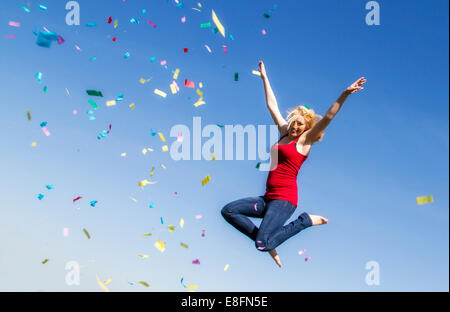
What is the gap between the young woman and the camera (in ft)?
17.6

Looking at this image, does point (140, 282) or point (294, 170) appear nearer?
point (294, 170)

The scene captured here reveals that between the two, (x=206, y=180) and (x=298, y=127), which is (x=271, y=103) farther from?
(x=206, y=180)

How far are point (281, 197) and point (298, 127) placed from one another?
79cm

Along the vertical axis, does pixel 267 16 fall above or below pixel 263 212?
above

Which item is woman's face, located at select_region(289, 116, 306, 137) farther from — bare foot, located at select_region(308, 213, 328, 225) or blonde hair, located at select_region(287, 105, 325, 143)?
bare foot, located at select_region(308, 213, 328, 225)

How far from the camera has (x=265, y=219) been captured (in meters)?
5.36

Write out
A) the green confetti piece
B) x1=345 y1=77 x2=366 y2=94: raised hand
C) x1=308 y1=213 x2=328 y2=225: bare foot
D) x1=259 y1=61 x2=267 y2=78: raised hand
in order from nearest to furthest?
x1=345 y1=77 x2=366 y2=94: raised hand < x1=308 y1=213 x2=328 y2=225: bare foot < x1=259 y1=61 x2=267 y2=78: raised hand < the green confetti piece

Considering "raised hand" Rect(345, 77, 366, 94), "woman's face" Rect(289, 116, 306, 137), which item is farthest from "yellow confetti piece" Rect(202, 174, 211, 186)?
"raised hand" Rect(345, 77, 366, 94)

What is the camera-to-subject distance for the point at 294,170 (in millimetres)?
5441

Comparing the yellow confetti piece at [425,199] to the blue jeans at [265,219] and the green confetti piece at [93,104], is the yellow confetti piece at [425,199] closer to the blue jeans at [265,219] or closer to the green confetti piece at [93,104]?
the blue jeans at [265,219]

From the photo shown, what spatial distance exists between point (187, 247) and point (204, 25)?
2.90 meters

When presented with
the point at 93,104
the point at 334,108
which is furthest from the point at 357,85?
the point at 93,104
